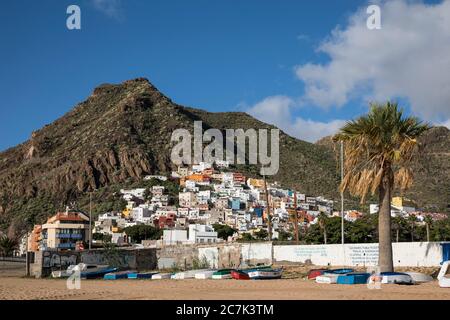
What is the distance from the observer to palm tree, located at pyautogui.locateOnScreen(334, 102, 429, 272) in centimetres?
2528

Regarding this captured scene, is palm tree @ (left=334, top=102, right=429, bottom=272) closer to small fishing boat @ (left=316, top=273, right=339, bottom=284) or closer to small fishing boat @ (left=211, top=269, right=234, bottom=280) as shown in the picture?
small fishing boat @ (left=316, top=273, right=339, bottom=284)

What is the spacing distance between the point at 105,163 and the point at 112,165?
84.2 inches

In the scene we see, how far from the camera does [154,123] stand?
18812 cm

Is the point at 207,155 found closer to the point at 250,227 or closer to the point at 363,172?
the point at 250,227

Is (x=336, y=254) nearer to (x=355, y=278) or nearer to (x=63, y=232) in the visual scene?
(x=355, y=278)

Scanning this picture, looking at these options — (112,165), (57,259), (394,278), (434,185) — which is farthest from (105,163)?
(394,278)

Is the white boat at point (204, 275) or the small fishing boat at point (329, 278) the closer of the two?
the small fishing boat at point (329, 278)

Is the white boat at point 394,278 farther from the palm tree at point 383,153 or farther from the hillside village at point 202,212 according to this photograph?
the hillside village at point 202,212

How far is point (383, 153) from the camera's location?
25.3m

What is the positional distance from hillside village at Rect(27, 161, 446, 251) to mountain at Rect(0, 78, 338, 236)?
21.6 feet

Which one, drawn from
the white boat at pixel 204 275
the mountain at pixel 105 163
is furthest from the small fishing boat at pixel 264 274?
the mountain at pixel 105 163

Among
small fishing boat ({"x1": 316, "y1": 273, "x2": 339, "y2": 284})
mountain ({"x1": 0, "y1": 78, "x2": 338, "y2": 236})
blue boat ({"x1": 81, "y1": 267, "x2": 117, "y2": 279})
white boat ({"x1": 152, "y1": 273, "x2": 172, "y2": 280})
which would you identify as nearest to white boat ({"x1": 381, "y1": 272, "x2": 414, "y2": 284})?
small fishing boat ({"x1": 316, "y1": 273, "x2": 339, "y2": 284})

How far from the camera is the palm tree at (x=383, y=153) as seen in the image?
2528 centimetres

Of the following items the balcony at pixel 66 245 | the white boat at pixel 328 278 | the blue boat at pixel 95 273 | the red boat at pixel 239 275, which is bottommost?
the balcony at pixel 66 245
